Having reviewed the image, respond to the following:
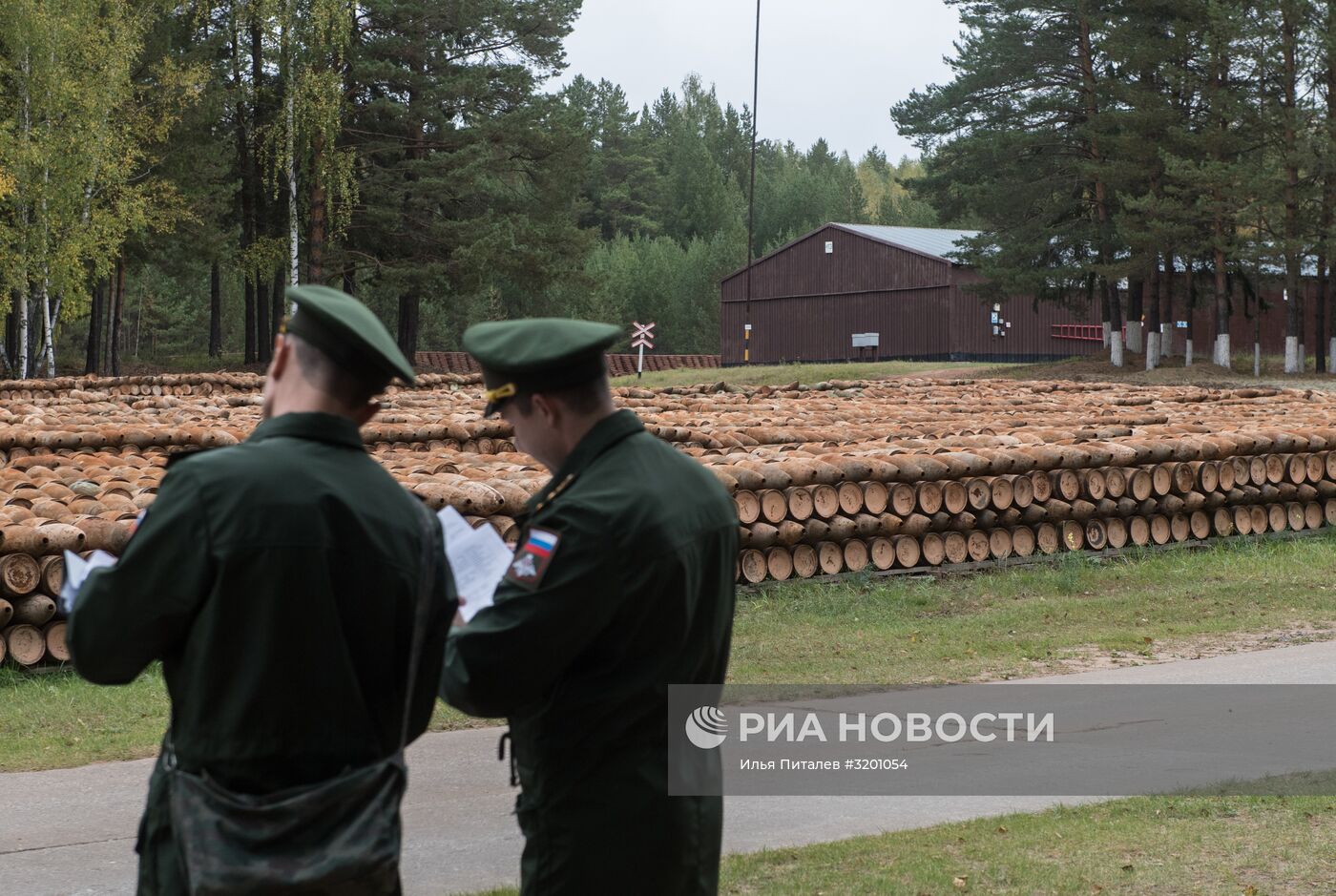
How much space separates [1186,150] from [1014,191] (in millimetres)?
6059

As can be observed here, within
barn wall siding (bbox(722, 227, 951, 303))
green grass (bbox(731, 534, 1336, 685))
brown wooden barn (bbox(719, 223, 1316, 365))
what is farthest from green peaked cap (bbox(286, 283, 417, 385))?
barn wall siding (bbox(722, 227, 951, 303))

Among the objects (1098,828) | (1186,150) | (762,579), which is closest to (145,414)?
(762,579)

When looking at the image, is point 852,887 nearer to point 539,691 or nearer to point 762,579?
point 539,691

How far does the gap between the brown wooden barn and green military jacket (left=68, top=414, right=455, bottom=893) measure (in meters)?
46.7

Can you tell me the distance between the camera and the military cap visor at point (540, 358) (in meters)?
3.12

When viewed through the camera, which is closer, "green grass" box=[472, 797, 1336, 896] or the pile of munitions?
"green grass" box=[472, 797, 1336, 896]

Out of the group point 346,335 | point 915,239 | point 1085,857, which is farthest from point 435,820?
point 915,239

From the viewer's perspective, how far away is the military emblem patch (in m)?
2.95

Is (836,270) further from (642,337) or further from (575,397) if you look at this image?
(575,397)

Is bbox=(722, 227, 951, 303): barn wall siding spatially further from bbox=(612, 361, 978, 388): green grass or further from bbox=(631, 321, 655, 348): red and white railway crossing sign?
bbox=(631, 321, 655, 348): red and white railway crossing sign

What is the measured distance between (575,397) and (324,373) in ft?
1.72

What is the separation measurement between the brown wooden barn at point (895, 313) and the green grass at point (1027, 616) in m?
35.4

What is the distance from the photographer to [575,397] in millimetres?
3164

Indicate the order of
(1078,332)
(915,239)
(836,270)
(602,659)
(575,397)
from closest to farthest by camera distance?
1. (602,659)
2. (575,397)
3. (1078,332)
4. (836,270)
5. (915,239)
